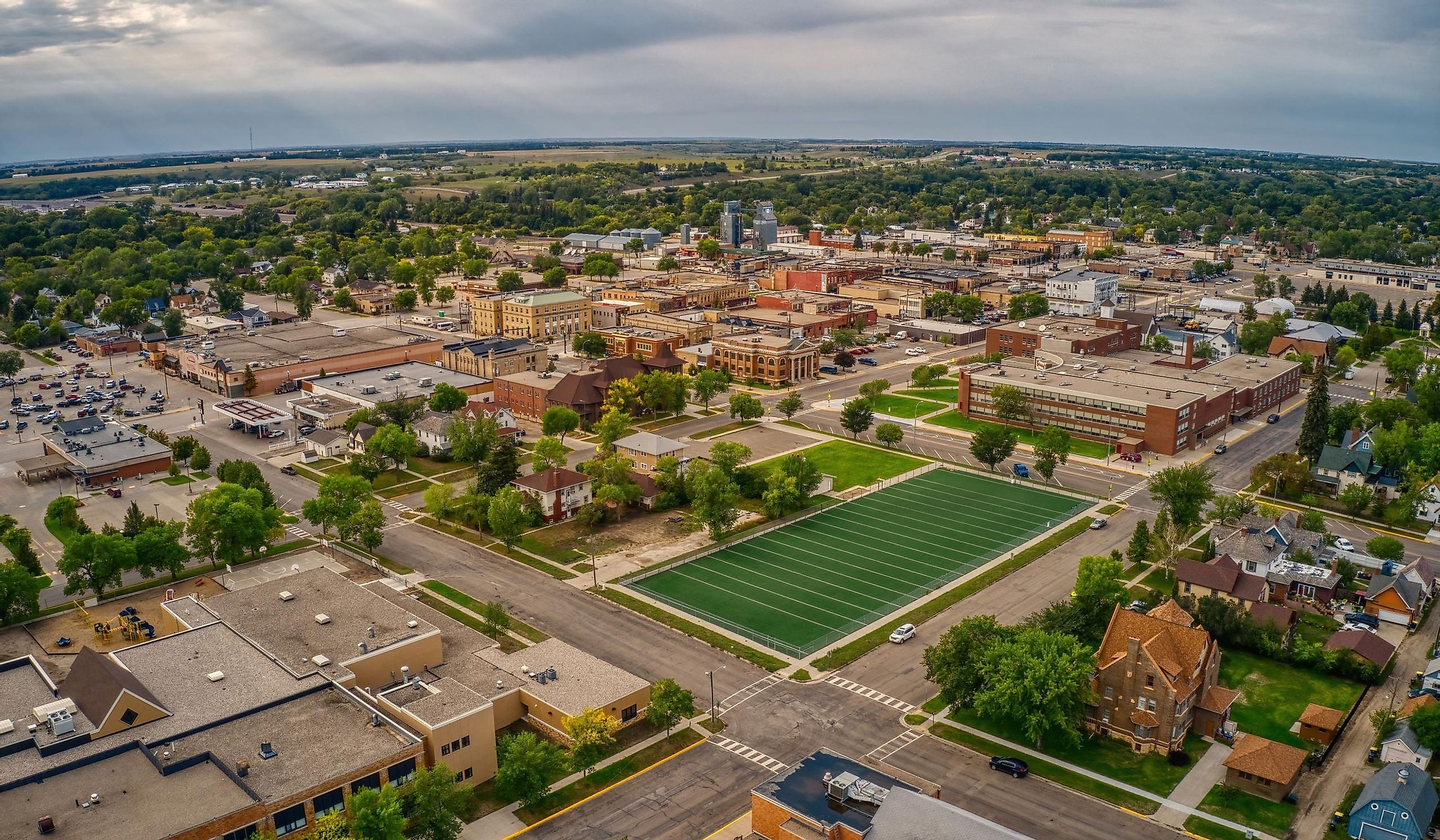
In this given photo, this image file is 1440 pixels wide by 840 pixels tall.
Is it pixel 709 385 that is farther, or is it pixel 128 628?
pixel 709 385

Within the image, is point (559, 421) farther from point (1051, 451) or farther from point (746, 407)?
point (1051, 451)

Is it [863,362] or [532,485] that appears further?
[863,362]

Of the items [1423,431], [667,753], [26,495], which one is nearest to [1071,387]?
[1423,431]

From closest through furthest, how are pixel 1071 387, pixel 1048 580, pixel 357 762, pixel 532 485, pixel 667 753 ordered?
pixel 357 762
pixel 667 753
pixel 1048 580
pixel 532 485
pixel 1071 387

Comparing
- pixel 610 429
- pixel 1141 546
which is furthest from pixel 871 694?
pixel 610 429

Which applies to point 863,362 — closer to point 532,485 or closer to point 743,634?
point 532,485

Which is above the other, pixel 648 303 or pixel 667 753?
pixel 648 303
